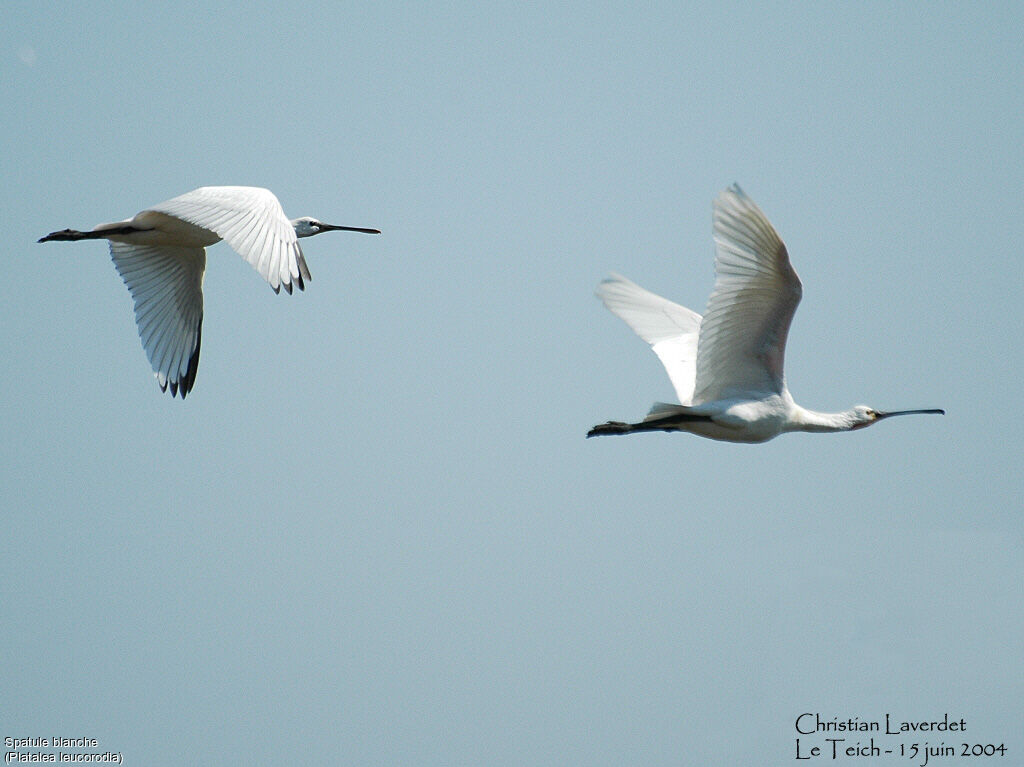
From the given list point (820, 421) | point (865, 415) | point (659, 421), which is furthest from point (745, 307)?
point (865, 415)

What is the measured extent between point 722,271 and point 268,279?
10.6 feet

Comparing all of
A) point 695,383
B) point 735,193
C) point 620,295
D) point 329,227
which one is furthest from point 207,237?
point 735,193

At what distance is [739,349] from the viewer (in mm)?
10125

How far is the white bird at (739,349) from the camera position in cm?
917

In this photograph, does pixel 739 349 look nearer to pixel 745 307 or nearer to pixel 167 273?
pixel 745 307

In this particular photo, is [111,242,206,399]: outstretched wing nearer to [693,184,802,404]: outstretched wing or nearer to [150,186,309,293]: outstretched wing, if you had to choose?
[150,186,309,293]: outstretched wing

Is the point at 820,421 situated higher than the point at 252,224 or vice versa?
the point at 252,224

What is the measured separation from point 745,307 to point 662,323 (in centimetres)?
268

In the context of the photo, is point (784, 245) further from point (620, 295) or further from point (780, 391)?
point (620, 295)

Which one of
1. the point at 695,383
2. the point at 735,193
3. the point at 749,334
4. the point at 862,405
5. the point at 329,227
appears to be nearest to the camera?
the point at 735,193

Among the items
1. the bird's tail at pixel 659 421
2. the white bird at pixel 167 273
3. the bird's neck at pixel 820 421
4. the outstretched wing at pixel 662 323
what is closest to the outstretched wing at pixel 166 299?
the white bird at pixel 167 273

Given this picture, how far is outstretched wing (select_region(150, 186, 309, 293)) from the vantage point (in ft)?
33.7

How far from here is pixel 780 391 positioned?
34.3 ft

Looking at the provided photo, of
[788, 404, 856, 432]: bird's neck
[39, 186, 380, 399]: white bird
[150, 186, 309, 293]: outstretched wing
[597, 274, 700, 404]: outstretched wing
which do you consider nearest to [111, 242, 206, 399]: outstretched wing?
[39, 186, 380, 399]: white bird
